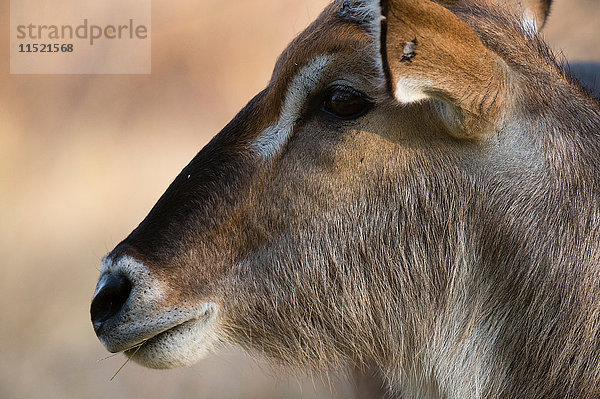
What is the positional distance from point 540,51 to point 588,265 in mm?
836

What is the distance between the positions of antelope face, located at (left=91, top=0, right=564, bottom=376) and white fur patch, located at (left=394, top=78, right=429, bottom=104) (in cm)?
21

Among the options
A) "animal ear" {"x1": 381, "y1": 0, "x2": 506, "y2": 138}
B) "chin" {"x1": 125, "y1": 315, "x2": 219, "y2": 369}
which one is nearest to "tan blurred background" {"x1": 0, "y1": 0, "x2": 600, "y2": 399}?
"chin" {"x1": 125, "y1": 315, "x2": 219, "y2": 369}

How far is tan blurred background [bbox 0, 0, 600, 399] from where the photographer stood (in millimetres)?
7340

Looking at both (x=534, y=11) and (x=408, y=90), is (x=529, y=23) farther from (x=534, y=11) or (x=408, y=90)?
(x=408, y=90)

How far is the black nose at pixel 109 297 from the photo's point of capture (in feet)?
8.63

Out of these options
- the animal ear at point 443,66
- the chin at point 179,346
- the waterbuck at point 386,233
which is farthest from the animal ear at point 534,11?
the chin at point 179,346

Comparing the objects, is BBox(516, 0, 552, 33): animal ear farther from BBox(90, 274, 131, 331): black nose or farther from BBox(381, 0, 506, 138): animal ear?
BBox(90, 274, 131, 331): black nose

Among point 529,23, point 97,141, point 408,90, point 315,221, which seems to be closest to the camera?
point 408,90

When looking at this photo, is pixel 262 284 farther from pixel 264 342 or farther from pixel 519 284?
pixel 519 284

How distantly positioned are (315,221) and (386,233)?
25 centimetres

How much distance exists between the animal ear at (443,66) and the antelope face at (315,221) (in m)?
0.03

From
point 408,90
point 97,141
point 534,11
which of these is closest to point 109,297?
point 408,90

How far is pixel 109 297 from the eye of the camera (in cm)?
267

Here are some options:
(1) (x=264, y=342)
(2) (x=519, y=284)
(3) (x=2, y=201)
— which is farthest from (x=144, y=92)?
(2) (x=519, y=284)
